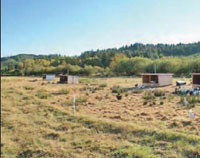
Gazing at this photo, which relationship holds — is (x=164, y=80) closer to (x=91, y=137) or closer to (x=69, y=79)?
(x=69, y=79)

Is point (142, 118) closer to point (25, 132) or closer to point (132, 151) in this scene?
point (132, 151)

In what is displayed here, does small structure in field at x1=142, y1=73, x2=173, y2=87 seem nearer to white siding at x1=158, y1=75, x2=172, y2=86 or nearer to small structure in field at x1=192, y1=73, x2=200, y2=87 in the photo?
white siding at x1=158, y1=75, x2=172, y2=86

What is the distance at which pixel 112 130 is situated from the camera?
23.5 feet

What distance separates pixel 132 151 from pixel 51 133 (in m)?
2.81

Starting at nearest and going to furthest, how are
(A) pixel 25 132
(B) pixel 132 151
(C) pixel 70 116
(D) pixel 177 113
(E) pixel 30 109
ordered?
1. (B) pixel 132 151
2. (A) pixel 25 132
3. (C) pixel 70 116
4. (E) pixel 30 109
5. (D) pixel 177 113

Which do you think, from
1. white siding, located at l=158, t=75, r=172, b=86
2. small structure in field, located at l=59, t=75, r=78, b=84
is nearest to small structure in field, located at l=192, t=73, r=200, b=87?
white siding, located at l=158, t=75, r=172, b=86

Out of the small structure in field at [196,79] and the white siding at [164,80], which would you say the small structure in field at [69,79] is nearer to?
the white siding at [164,80]

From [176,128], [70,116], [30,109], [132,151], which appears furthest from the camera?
[30,109]

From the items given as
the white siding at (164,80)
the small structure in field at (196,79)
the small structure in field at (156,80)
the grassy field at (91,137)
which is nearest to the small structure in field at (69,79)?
the small structure in field at (156,80)

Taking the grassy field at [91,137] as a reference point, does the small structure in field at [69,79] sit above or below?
above

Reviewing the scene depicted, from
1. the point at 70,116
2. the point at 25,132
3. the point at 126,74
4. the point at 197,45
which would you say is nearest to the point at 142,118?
the point at 70,116

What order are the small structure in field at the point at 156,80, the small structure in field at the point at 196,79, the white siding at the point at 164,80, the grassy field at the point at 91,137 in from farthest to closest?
the white siding at the point at 164,80
the small structure in field at the point at 156,80
the small structure in field at the point at 196,79
the grassy field at the point at 91,137

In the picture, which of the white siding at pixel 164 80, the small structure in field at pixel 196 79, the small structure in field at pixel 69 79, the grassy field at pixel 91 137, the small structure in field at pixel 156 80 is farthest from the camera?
the small structure in field at pixel 69 79

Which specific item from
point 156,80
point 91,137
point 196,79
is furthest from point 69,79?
point 91,137
